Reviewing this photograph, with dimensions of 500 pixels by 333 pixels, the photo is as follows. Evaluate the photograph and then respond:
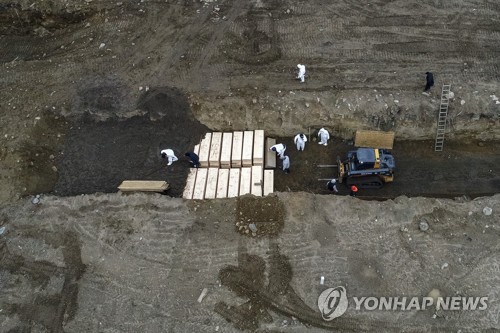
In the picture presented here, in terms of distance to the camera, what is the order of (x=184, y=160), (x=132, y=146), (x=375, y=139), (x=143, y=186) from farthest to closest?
(x=132, y=146) → (x=184, y=160) → (x=375, y=139) → (x=143, y=186)

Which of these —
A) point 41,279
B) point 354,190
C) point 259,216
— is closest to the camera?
point 41,279

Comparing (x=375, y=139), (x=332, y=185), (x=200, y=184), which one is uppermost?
(x=375, y=139)

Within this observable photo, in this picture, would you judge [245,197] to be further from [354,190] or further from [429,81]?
[429,81]

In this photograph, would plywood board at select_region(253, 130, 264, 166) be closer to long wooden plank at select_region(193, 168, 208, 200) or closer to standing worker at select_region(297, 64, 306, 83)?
long wooden plank at select_region(193, 168, 208, 200)

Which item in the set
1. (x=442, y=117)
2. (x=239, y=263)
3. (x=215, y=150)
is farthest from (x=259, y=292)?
(x=442, y=117)

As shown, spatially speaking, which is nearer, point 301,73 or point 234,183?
point 234,183

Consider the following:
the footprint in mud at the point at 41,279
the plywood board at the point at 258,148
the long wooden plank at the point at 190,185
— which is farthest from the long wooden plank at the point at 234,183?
the footprint in mud at the point at 41,279

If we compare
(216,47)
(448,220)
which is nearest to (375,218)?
(448,220)

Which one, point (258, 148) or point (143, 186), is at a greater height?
point (258, 148)

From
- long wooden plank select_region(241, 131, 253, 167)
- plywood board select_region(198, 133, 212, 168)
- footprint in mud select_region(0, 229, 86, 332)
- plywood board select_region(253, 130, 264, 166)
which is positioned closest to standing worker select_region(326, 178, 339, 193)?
plywood board select_region(253, 130, 264, 166)
